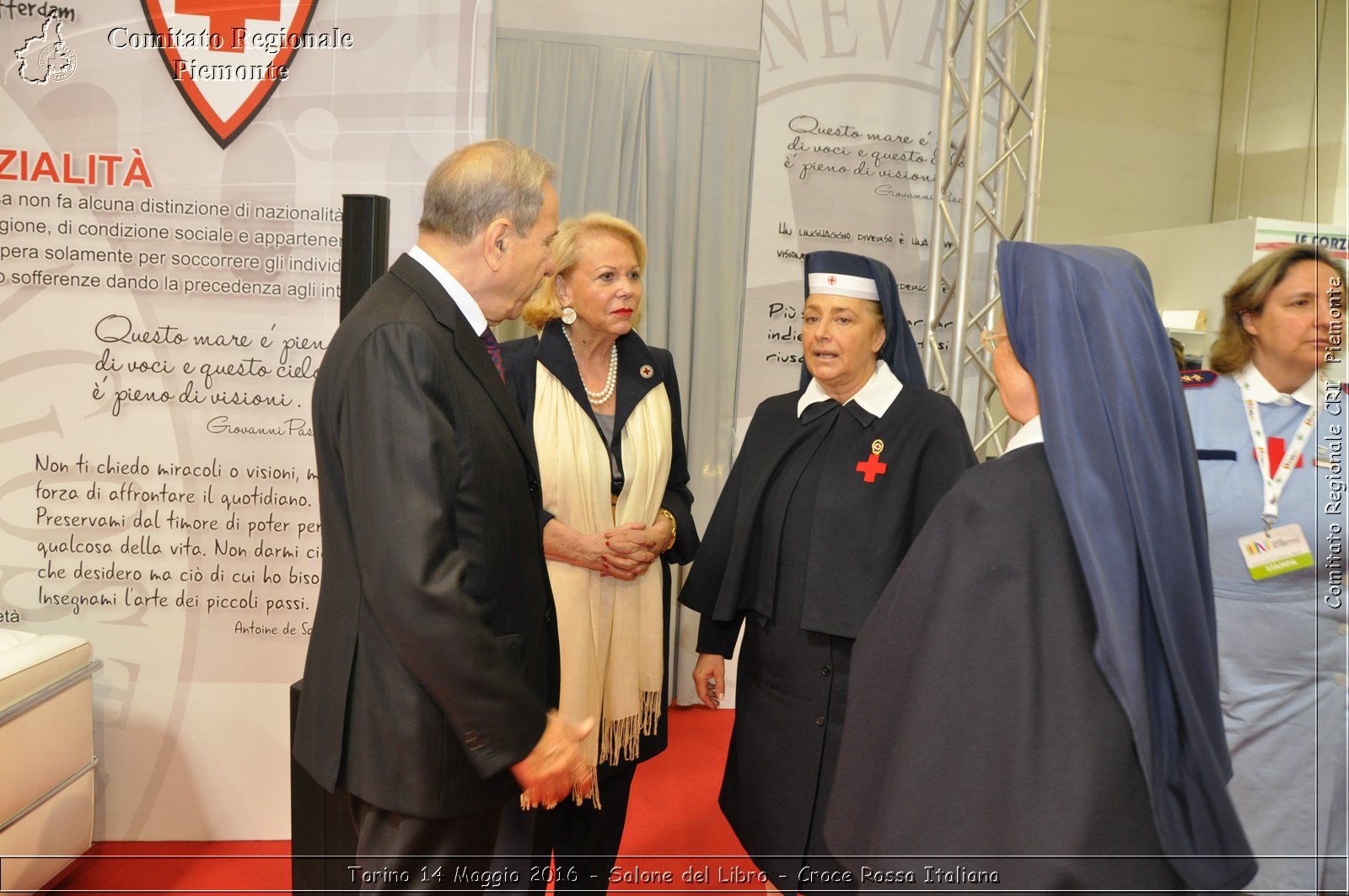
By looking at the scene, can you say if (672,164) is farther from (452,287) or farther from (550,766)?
(550,766)

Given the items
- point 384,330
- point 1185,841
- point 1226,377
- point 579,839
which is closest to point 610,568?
point 579,839

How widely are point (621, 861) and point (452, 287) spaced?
7.53 feet

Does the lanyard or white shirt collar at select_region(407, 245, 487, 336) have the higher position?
white shirt collar at select_region(407, 245, 487, 336)

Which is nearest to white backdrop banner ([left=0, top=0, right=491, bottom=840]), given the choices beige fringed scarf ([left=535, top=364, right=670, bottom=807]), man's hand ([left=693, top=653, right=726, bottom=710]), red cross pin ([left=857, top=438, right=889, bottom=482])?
beige fringed scarf ([left=535, top=364, right=670, bottom=807])

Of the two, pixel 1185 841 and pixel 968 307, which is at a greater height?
pixel 968 307

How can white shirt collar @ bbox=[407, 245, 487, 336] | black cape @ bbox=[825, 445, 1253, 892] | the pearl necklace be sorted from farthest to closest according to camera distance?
the pearl necklace < white shirt collar @ bbox=[407, 245, 487, 336] < black cape @ bbox=[825, 445, 1253, 892]

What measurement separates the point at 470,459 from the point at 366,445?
0.62 feet

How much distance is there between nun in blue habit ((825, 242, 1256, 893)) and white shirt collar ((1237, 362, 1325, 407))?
140 centimetres

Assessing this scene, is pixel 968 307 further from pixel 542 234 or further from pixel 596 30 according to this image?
pixel 542 234

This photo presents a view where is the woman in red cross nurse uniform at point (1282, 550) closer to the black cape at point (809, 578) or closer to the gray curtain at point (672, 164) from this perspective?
the black cape at point (809, 578)

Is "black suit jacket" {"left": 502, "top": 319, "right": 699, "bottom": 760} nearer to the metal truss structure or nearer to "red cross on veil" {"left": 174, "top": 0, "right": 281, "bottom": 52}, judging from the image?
"red cross on veil" {"left": 174, "top": 0, "right": 281, "bottom": 52}

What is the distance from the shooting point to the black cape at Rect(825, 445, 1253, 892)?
4.71ft

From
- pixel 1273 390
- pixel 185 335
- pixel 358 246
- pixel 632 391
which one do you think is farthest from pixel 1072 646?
pixel 185 335

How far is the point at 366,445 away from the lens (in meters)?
1.60
